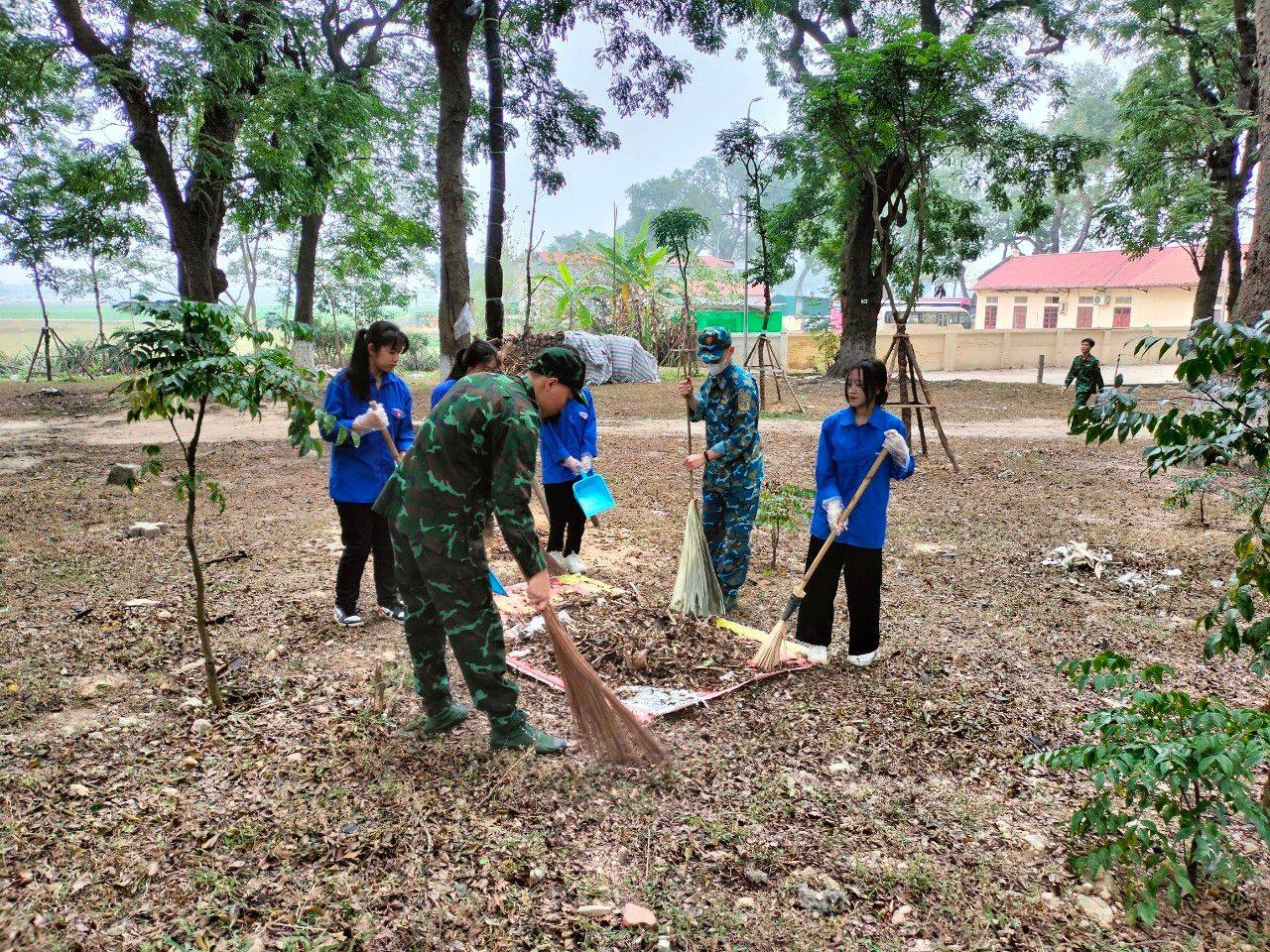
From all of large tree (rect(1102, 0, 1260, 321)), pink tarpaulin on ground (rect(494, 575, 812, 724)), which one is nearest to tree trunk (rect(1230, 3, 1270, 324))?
pink tarpaulin on ground (rect(494, 575, 812, 724))

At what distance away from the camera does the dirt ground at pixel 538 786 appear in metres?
2.31

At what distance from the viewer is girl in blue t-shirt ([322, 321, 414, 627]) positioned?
13.0 ft

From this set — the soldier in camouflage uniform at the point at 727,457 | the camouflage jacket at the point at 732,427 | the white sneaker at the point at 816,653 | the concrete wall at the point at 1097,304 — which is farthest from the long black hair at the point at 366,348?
the concrete wall at the point at 1097,304

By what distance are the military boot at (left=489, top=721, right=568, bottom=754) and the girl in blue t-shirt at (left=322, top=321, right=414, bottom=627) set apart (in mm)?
1333

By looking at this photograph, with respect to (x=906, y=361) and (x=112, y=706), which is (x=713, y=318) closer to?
(x=906, y=361)

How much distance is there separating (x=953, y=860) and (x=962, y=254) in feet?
62.3

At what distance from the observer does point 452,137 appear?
8.34 meters

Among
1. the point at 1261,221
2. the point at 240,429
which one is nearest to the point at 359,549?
the point at 1261,221

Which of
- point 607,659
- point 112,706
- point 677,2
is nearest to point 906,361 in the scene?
point 677,2

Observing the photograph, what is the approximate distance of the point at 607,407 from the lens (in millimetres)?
14930

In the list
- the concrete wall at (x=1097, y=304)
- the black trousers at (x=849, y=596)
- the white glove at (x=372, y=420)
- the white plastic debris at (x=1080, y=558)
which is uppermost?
the concrete wall at (x=1097, y=304)

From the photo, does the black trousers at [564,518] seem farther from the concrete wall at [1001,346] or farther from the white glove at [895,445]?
the concrete wall at [1001,346]

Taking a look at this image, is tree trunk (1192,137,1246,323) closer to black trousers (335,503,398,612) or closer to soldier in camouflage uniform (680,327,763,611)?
soldier in camouflage uniform (680,327,763,611)

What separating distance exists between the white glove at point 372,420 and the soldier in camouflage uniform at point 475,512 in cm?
91
